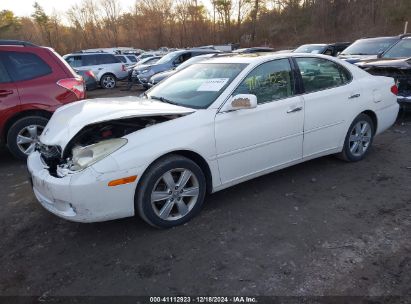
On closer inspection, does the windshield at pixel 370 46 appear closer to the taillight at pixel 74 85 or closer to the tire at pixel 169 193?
the taillight at pixel 74 85

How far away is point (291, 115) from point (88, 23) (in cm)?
6638

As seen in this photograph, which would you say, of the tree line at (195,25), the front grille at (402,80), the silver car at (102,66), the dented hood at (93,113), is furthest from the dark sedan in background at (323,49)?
the tree line at (195,25)

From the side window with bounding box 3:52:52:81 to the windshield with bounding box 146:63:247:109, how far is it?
89.3 inches

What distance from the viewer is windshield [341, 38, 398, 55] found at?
10015 mm

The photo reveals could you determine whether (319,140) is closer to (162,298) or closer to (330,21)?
(162,298)

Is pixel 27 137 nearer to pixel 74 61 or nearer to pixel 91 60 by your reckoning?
pixel 74 61

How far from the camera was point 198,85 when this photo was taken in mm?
4027

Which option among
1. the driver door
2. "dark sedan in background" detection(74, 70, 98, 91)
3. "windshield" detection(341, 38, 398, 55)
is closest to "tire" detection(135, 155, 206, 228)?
the driver door

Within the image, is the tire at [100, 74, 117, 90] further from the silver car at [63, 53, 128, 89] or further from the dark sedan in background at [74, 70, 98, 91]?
the dark sedan in background at [74, 70, 98, 91]

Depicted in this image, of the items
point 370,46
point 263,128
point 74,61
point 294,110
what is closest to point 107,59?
point 74,61

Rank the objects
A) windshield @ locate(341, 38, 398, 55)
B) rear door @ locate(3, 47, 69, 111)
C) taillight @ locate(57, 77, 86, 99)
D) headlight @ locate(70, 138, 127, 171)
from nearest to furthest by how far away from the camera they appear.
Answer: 1. headlight @ locate(70, 138, 127, 171)
2. rear door @ locate(3, 47, 69, 111)
3. taillight @ locate(57, 77, 86, 99)
4. windshield @ locate(341, 38, 398, 55)

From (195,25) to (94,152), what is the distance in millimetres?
58280

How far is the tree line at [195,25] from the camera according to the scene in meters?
45.1

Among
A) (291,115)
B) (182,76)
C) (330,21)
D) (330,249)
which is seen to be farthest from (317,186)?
(330,21)
